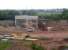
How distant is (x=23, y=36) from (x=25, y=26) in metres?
4.83

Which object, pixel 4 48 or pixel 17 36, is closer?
pixel 4 48

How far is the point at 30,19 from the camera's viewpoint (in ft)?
47.1

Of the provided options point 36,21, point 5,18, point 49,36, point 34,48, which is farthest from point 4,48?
point 5,18

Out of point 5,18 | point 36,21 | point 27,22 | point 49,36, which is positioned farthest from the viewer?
point 5,18

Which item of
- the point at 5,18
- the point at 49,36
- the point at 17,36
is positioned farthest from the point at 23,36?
the point at 5,18

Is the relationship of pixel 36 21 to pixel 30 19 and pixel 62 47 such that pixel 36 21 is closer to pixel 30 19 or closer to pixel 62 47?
pixel 30 19

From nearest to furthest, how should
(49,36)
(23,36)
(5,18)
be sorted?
(23,36) < (49,36) < (5,18)

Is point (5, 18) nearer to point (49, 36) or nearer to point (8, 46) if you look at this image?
point (49, 36)

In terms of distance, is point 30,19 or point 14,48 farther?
point 30,19

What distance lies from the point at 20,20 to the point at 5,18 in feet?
14.2

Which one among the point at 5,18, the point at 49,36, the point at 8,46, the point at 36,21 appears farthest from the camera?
the point at 5,18

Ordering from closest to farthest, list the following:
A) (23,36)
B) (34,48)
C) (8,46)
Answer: (34,48)
(8,46)
(23,36)

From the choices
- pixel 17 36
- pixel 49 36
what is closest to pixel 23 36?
pixel 17 36

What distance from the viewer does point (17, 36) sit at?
9922 millimetres
